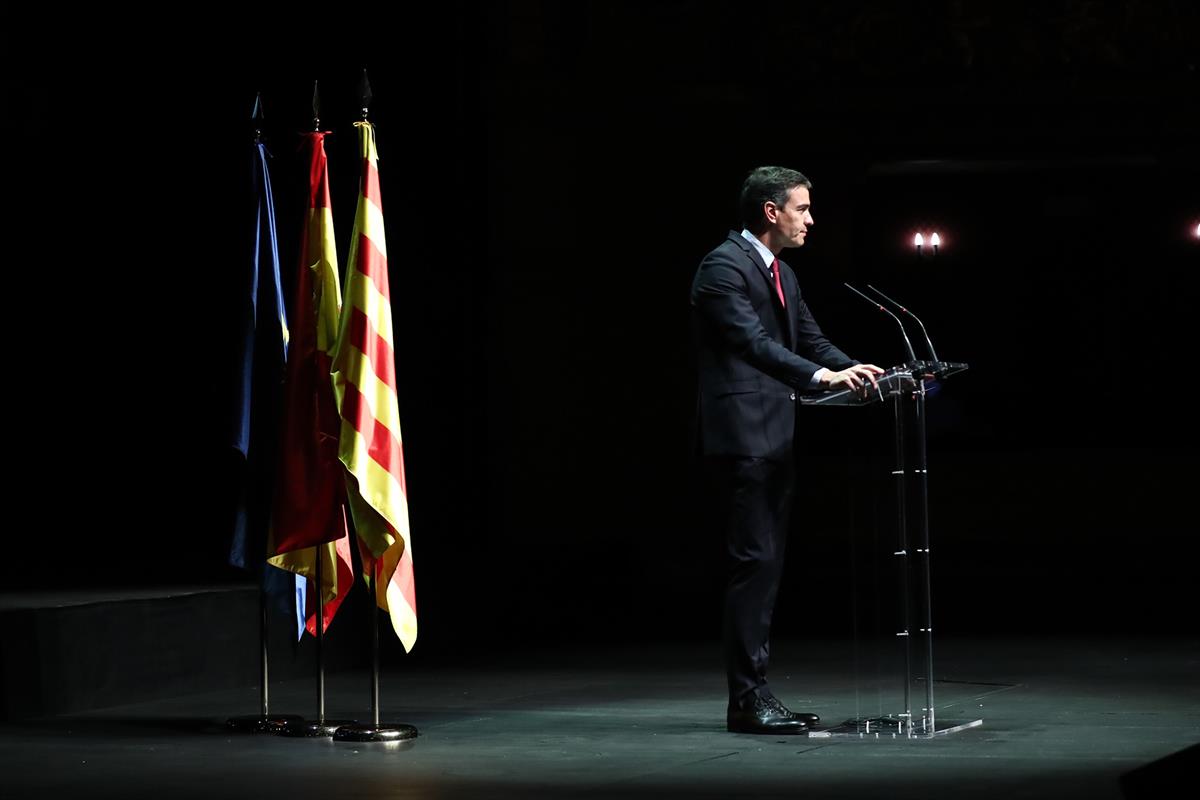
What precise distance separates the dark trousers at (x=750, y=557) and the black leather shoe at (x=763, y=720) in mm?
29

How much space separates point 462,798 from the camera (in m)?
4.14

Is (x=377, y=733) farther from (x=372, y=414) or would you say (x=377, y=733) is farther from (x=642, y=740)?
(x=372, y=414)

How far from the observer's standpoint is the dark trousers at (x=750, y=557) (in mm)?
5102

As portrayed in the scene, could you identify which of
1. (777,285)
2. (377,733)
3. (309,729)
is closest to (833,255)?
(777,285)

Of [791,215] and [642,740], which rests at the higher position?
[791,215]

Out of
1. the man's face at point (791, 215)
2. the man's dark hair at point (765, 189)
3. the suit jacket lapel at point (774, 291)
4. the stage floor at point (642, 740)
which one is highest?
the man's dark hair at point (765, 189)

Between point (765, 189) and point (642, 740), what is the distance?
4.73 feet

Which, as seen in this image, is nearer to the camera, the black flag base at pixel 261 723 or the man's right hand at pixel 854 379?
the man's right hand at pixel 854 379

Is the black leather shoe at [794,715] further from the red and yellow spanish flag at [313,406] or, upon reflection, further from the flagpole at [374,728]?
the red and yellow spanish flag at [313,406]

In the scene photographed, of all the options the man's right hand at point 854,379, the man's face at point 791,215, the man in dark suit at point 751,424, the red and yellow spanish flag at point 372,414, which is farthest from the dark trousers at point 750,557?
the red and yellow spanish flag at point 372,414

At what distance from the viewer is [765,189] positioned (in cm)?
525

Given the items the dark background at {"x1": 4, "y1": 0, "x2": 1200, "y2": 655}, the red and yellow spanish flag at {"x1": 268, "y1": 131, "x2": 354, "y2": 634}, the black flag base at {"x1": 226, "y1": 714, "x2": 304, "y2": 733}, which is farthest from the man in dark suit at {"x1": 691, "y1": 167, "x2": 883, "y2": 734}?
the dark background at {"x1": 4, "y1": 0, "x2": 1200, "y2": 655}

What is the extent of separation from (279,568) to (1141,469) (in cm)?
709

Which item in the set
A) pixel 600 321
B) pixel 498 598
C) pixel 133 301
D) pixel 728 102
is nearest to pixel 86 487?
pixel 133 301
